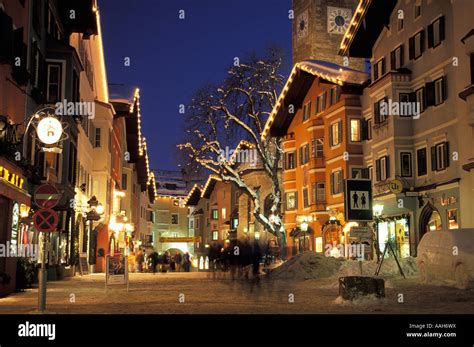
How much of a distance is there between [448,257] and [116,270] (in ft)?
36.2

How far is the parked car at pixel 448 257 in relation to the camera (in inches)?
781

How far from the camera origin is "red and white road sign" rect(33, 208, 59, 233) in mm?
14844

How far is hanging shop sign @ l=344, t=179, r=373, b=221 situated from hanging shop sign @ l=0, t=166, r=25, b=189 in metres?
9.61

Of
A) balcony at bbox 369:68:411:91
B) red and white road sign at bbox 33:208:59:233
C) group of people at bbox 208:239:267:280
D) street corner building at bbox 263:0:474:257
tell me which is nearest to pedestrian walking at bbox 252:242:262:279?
group of people at bbox 208:239:267:280

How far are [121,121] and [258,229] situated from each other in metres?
18.0

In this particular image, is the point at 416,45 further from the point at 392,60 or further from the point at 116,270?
the point at 116,270

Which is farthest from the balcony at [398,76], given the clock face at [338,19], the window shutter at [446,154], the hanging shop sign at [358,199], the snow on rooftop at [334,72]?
the clock face at [338,19]

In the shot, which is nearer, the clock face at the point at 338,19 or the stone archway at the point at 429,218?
the stone archway at the point at 429,218

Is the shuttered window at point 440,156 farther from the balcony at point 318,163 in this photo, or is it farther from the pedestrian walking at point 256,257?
the balcony at point 318,163

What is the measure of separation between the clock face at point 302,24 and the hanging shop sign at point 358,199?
7683 cm

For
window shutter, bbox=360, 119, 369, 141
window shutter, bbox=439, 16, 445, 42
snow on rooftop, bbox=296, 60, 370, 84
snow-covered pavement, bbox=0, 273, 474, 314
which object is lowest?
snow-covered pavement, bbox=0, 273, 474, 314

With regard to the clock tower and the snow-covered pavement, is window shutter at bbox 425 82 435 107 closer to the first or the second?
the snow-covered pavement

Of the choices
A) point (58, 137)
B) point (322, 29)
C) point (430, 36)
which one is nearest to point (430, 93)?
point (430, 36)
